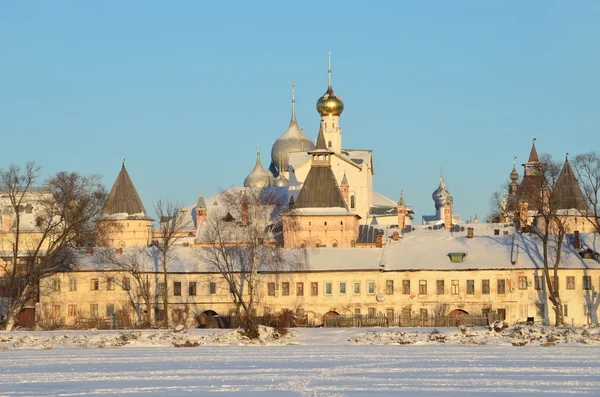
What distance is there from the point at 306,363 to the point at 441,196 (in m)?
87.9

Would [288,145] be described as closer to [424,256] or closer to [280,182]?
[280,182]

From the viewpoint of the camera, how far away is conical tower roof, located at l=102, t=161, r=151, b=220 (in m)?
91.2

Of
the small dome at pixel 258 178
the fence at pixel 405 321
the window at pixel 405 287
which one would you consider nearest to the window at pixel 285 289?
the window at pixel 405 287

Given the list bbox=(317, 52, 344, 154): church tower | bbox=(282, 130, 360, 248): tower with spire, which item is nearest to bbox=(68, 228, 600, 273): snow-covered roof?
bbox=(282, 130, 360, 248): tower with spire

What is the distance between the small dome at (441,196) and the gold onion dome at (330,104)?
1503 cm

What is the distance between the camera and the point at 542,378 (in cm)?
3067

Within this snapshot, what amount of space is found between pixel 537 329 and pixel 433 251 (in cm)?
2226

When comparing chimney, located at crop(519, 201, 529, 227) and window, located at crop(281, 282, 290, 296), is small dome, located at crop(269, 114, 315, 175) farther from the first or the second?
window, located at crop(281, 282, 290, 296)

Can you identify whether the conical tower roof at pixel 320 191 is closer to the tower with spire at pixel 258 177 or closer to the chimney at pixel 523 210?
the chimney at pixel 523 210

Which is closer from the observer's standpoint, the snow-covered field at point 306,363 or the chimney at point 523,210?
the snow-covered field at point 306,363

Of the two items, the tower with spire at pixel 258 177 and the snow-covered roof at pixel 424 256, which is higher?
the tower with spire at pixel 258 177

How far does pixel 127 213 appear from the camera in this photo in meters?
91.5

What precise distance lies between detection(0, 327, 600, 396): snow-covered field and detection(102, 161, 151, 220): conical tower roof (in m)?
42.1

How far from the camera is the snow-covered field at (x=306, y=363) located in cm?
2927
